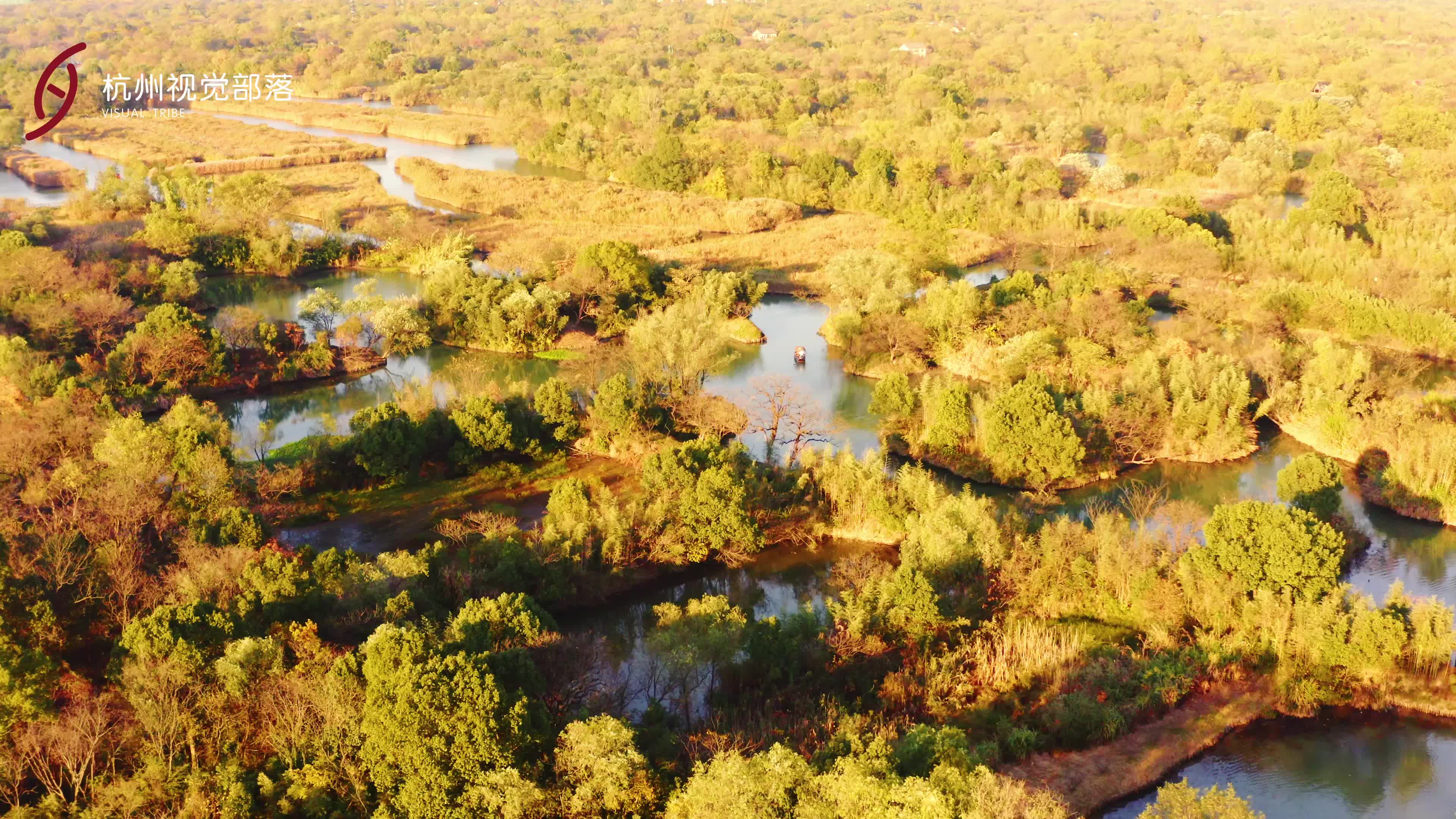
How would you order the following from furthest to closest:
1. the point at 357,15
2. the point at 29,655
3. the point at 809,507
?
the point at 357,15 < the point at 809,507 < the point at 29,655

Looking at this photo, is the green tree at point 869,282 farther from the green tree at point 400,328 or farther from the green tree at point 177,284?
the green tree at point 177,284

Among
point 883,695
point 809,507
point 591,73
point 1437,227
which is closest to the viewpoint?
point 883,695

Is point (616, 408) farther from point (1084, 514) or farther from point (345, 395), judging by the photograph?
point (1084, 514)

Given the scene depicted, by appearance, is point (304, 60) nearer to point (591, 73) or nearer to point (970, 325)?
point (591, 73)

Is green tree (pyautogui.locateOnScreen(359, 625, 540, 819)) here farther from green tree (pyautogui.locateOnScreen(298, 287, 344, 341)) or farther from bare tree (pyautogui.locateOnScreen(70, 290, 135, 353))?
bare tree (pyautogui.locateOnScreen(70, 290, 135, 353))

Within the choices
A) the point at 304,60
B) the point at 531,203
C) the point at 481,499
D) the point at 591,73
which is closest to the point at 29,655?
the point at 481,499

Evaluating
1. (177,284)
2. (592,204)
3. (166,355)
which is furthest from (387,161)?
(166,355)

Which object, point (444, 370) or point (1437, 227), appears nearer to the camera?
point (444, 370)

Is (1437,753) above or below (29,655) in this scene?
below
